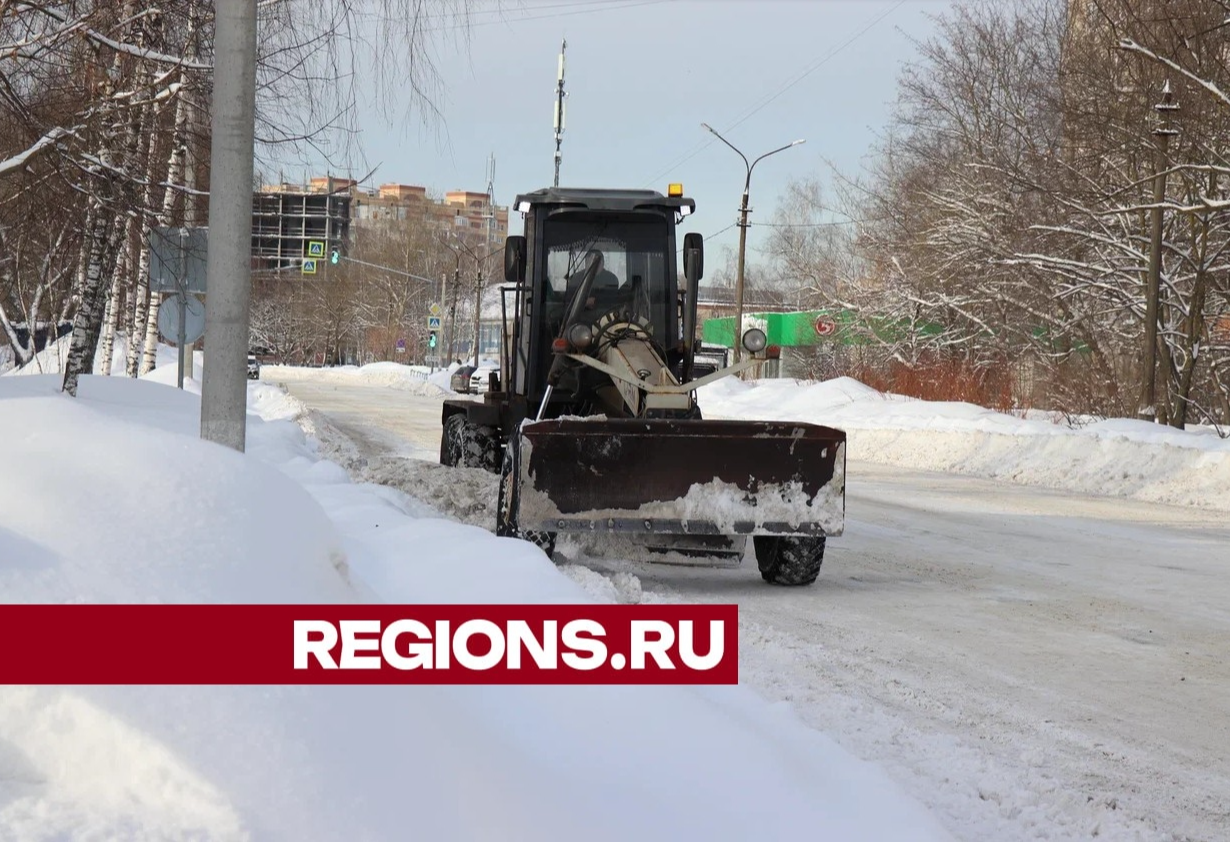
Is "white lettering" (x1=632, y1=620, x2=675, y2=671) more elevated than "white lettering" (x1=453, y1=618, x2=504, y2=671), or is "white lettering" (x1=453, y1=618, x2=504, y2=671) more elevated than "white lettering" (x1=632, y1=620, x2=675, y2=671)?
"white lettering" (x1=453, y1=618, x2=504, y2=671)

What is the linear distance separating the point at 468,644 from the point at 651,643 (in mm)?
889

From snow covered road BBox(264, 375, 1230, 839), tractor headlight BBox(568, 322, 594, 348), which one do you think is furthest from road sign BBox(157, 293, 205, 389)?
tractor headlight BBox(568, 322, 594, 348)

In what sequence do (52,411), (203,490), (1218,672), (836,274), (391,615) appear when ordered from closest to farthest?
(203,490) → (391,615) → (52,411) → (1218,672) → (836,274)

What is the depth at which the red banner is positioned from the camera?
3783 mm

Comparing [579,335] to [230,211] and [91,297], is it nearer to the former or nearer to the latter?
[230,211]

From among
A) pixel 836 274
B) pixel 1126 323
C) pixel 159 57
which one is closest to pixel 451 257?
pixel 836 274

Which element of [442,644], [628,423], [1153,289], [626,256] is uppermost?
[1153,289]

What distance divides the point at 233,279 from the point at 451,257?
10158cm

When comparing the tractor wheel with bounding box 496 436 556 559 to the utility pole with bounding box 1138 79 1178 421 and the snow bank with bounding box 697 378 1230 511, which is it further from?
the utility pole with bounding box 1138 79 1178 421

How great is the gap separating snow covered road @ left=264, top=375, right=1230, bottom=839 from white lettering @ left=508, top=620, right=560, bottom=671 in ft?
3.60

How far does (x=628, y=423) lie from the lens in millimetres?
8852

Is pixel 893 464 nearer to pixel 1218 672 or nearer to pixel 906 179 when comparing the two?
pixel 1218 672

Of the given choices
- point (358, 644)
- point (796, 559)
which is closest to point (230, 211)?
point (358, 644)

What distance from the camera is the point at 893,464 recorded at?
72.3 ft
